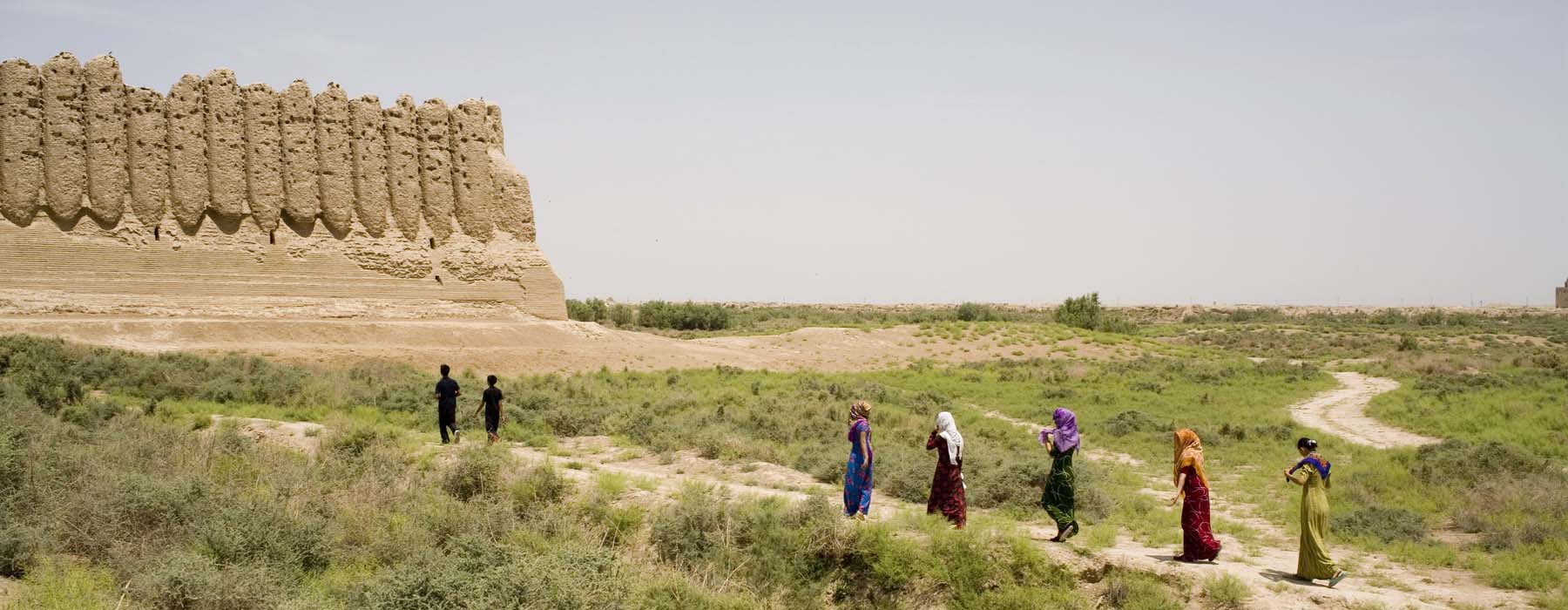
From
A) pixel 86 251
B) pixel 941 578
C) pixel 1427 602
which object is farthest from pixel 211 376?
pixel 1427 602

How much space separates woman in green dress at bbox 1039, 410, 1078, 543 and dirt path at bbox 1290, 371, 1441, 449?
11760mm

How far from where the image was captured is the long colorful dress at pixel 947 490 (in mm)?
10742

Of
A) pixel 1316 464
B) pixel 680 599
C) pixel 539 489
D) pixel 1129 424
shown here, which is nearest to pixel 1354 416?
pixel 1129 424

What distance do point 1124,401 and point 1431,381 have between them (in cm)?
1020

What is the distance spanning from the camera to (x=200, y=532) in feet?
32.7

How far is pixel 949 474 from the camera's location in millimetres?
10797

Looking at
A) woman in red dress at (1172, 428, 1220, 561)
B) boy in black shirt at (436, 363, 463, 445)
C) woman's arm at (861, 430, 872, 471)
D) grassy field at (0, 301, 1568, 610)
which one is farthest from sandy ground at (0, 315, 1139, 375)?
woman in red dress at (1172, 428, 1220, 561)

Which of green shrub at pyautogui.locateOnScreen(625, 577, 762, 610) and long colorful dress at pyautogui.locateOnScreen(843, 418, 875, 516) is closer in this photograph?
green shrub at pyautogui.locateOnScreen(625, 577, 762, 610)

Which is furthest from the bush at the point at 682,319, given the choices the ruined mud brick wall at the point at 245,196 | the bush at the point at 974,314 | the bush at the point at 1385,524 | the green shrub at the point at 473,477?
the bush at the point at 1385,524

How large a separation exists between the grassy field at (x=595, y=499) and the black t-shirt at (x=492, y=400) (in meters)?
1.10

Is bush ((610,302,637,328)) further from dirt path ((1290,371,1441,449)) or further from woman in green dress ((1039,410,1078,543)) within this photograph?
woman in green dress ((1039,410,1078,543))

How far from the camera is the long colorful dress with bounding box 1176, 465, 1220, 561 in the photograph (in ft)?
32.4

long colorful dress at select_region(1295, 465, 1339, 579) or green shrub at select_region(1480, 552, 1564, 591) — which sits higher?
long colorful dress at select_region(1295, 465, 1339, 579)

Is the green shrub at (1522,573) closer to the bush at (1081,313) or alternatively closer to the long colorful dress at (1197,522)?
the long colorful dress at (1197,522)
